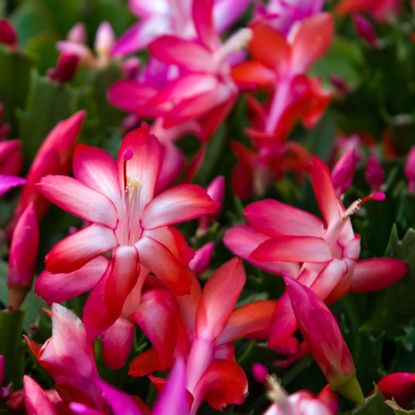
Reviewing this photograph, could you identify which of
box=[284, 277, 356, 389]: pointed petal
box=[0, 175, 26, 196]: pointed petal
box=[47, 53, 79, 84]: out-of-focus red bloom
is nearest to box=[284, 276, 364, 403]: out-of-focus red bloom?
box=[284, 277, 356, 389]: pointed petal

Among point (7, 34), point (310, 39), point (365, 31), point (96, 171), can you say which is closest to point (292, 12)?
point (310, 39)

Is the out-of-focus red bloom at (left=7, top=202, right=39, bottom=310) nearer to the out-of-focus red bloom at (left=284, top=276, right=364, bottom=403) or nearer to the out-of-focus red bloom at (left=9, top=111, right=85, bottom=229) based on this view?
the out-of-focus red bloom at (left=9, top=111, right=85, bottom=229)

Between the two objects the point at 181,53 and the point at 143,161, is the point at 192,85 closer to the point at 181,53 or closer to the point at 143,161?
the point at 181,53

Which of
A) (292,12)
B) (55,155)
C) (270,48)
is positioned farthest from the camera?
(292,12)

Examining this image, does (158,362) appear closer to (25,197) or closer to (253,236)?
(253,236)

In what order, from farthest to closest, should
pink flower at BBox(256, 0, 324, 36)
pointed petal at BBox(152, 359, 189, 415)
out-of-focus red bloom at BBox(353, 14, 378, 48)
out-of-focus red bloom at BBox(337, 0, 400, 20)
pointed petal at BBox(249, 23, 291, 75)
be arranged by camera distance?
out-of-focus red bloom at BBox(337, 0, 400, 20)
out-of-focus red bloom at BBox(353, 14, 378, 48)
pink flower at BBox(256, 0, 324, 36)
pointed petal at BBox(249, 23, 291, 75)
pointed petal at BBox(152, 359, 189, 415)
